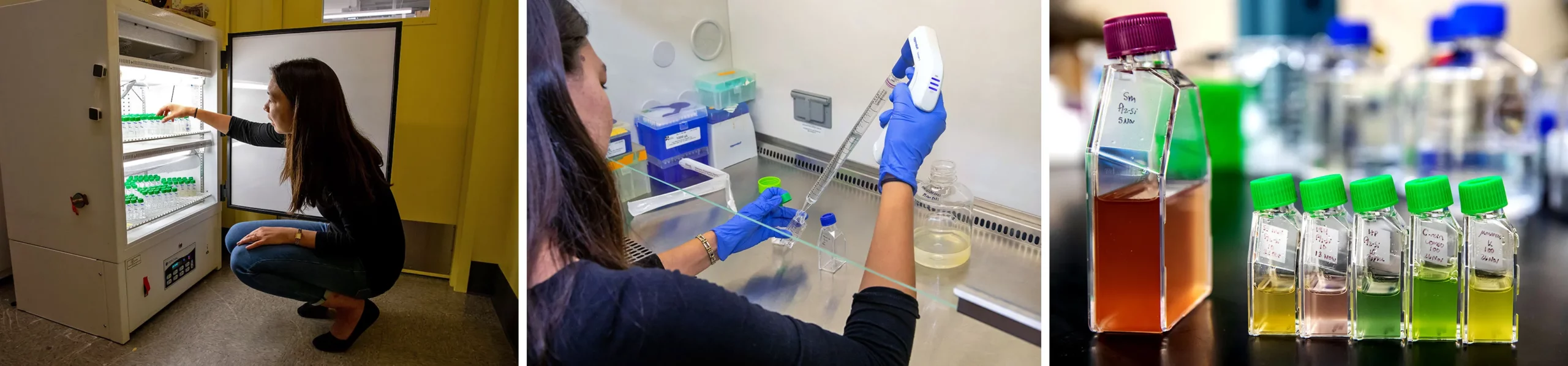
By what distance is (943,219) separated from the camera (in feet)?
2.51

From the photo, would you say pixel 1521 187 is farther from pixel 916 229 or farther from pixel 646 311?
pixel 646 311

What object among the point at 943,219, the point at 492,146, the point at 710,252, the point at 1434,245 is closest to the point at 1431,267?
the point at 1434,245

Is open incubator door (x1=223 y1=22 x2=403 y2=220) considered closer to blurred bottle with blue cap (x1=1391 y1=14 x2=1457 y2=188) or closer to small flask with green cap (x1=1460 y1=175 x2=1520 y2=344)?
small flask with green cap (x1=1460 y1=175 x2=1520 y2=344)

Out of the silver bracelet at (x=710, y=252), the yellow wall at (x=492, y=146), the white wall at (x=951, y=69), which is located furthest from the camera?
the yellow wall at (x=492, y=146)

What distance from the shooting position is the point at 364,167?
1.12 metres

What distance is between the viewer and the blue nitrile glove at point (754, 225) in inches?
34.4

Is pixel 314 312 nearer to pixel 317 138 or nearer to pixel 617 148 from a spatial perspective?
pixel 317 138

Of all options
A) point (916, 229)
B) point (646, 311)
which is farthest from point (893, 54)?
point (646, 311)

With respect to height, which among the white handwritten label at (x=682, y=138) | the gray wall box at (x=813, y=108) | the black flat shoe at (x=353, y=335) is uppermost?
the gray wall box at (x=813, y=108)

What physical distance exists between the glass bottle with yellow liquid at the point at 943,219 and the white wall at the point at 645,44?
26cm

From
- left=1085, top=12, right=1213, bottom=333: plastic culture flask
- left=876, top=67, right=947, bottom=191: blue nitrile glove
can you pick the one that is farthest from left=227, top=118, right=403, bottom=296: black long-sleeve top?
left=1085, top=12, right=1213, bottom=333: plastic culture flask

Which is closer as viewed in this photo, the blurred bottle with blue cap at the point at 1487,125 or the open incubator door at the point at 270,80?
the open incubator door at the point at 270,80

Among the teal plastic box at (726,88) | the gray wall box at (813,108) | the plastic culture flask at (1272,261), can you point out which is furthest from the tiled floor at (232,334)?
the plastic culture flask at (1272,261)

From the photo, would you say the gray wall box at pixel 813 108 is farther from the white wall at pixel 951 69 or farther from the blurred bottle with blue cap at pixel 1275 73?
the blurred bottle with blue cap at pixel 1275 73
